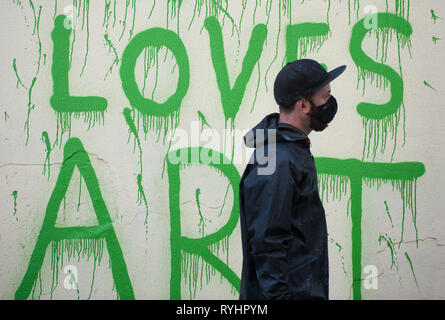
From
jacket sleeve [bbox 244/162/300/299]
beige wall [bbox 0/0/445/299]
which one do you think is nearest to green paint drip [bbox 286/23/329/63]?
beige wall [bbox 0/0/445/299]

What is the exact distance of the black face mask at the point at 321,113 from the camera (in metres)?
2.18

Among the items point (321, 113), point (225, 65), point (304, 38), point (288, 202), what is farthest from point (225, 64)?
point (288, 202)

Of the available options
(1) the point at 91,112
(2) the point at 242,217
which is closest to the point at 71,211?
(1) the point at 91,112

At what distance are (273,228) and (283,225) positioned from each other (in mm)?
38

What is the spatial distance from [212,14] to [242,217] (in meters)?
1.62

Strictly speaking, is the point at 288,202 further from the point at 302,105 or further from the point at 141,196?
the point at 141,196

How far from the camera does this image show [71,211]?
10.6 feet

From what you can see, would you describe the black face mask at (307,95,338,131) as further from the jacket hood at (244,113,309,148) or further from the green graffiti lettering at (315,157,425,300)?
the green graffiti lettering at (315,157,425,300)
